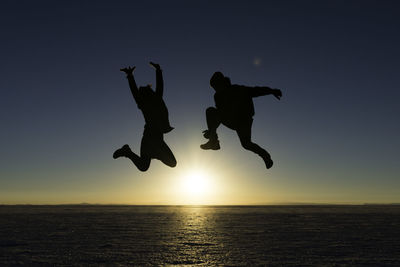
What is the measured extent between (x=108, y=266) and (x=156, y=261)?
10.4m

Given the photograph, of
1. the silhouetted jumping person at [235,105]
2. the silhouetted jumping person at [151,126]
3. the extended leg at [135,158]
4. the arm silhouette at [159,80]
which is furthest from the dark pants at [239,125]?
the extended leg at [135,158]

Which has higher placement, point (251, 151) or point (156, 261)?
point (251, 151)

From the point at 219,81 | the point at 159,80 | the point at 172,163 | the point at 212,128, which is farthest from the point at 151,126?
the point at 219,81

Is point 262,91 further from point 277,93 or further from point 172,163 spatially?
point 172,163

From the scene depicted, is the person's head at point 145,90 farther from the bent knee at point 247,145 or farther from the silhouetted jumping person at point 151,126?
the bent knee at point 247,145

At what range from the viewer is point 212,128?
6137 millimetres

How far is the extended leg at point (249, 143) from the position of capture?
19.5 feet

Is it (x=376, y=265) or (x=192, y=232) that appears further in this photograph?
(x=192, y=232)

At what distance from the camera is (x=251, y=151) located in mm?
6160

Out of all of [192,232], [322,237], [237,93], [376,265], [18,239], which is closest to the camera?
[237,93]

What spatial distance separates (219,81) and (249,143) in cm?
111

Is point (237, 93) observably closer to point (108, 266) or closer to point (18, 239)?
point (108, 266)

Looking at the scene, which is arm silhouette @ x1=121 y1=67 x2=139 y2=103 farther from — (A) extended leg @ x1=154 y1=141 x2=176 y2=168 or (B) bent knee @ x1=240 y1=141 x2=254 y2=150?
(B) bent knee @ x1=240 y1=141 x2=254 y2=150

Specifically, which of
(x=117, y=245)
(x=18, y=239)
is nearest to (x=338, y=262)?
(x=117, y=245)
